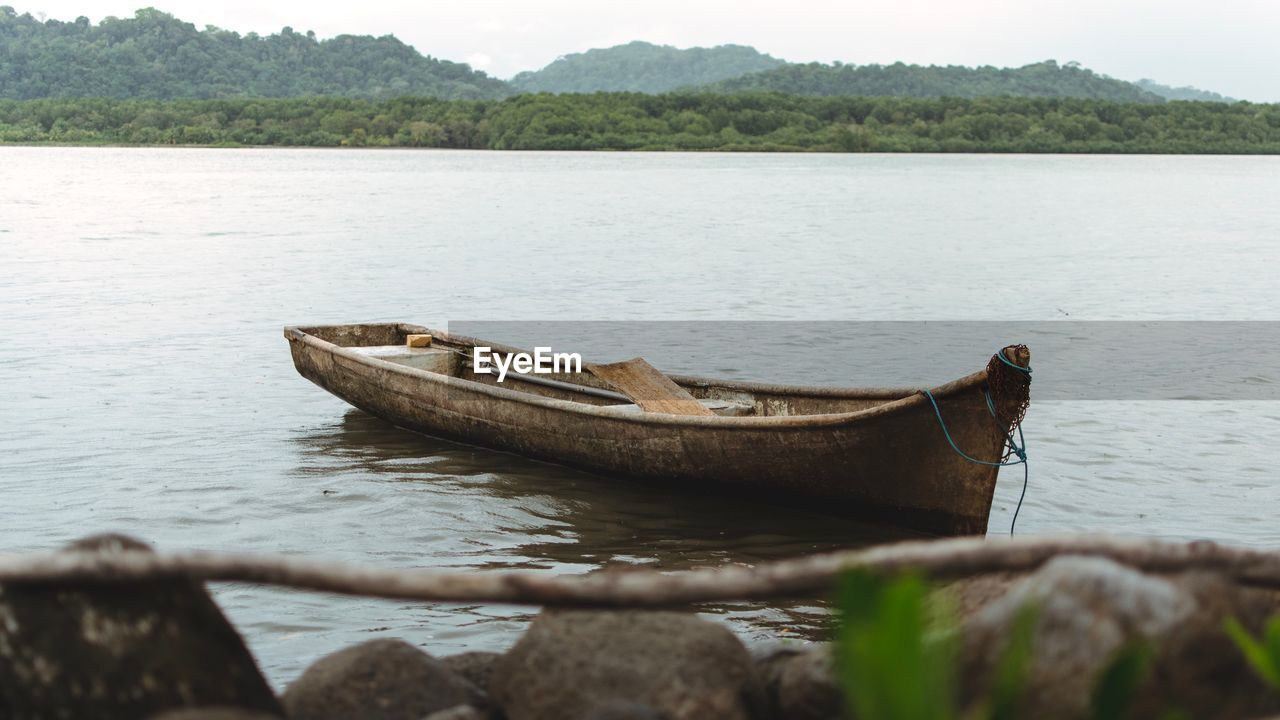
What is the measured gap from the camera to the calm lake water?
794cm

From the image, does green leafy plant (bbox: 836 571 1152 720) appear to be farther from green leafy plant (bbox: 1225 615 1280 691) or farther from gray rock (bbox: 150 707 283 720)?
gray rock (bbox: 150 707 283 720)

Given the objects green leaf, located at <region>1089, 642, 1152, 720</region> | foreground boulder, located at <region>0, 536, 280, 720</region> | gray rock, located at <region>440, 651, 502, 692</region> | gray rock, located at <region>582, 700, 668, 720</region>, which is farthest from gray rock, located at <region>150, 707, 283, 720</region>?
green leaf, located at <region>1089, 642, 1152, 720</region>

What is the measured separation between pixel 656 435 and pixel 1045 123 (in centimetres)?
9865

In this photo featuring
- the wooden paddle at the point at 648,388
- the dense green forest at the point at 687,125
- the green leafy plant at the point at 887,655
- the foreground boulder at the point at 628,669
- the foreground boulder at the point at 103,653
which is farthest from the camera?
the dense green forest at the point at 687,125

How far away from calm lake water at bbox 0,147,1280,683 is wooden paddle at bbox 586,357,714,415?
702mm

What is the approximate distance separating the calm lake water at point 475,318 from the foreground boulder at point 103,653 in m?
2.43

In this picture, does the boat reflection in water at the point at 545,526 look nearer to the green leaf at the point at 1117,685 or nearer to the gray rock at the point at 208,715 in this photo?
the gray rock at the point at 208,715

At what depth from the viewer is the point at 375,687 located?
377 cm

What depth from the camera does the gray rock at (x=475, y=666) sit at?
420cm

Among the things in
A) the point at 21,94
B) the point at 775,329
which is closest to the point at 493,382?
the point at 775,329

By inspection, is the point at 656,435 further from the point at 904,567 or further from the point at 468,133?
the point at 468,133

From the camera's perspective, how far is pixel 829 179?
6925 cm

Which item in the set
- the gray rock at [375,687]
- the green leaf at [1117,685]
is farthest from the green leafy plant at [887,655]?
the gray rock at [375,687]

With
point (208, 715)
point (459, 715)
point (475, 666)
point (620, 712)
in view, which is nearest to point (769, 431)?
point (475, 666)
